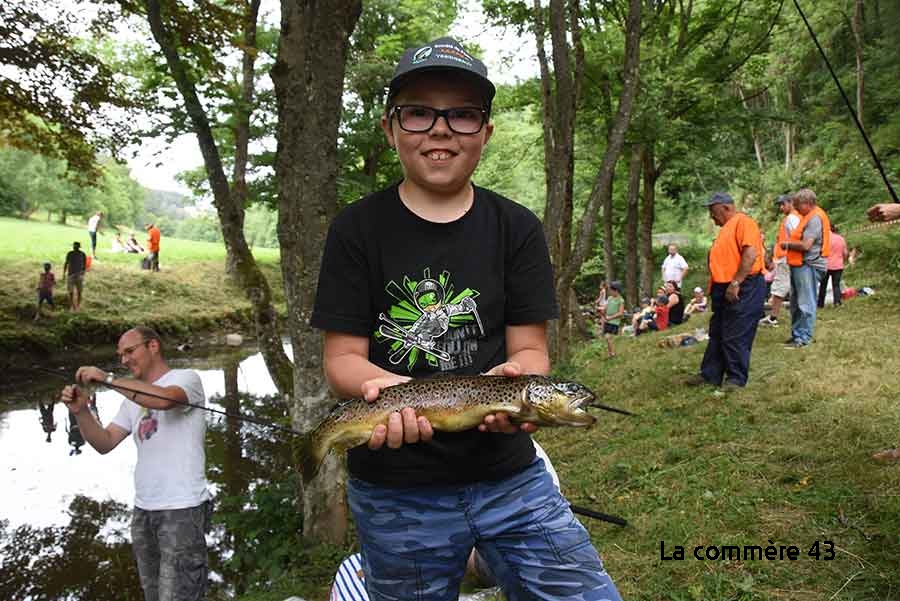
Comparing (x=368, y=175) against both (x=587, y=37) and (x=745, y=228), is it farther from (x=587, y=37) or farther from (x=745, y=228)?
(x=745, y=228)

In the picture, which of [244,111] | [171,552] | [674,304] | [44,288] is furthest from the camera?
[44,288]

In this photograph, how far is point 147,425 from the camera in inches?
191

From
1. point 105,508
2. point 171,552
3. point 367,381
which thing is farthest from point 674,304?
point 367,381

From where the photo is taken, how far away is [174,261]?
101 feet

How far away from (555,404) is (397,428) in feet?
1.72

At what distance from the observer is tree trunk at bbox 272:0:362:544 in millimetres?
5379

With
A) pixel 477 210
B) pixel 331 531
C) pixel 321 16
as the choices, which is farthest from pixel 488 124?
pixel 331 531

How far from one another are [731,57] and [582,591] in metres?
18.2

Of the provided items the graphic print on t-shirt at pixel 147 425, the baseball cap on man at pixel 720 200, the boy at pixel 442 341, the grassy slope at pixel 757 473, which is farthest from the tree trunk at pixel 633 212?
the boy at pixel 442 341

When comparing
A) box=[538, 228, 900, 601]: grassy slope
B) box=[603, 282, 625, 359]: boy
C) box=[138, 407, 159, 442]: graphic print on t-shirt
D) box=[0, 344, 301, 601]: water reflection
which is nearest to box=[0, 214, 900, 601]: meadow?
box=[538, 228, 900, 601]: grassy slope

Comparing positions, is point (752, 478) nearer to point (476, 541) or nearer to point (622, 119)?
point (476, 541)

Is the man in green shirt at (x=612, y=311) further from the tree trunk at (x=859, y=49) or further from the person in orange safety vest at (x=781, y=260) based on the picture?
the tree trunk at (x=859, y=49)

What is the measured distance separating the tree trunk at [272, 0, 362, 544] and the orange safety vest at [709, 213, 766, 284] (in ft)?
16.9

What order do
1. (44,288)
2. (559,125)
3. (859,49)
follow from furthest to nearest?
(859,49)
(44,288)
(559,125)
